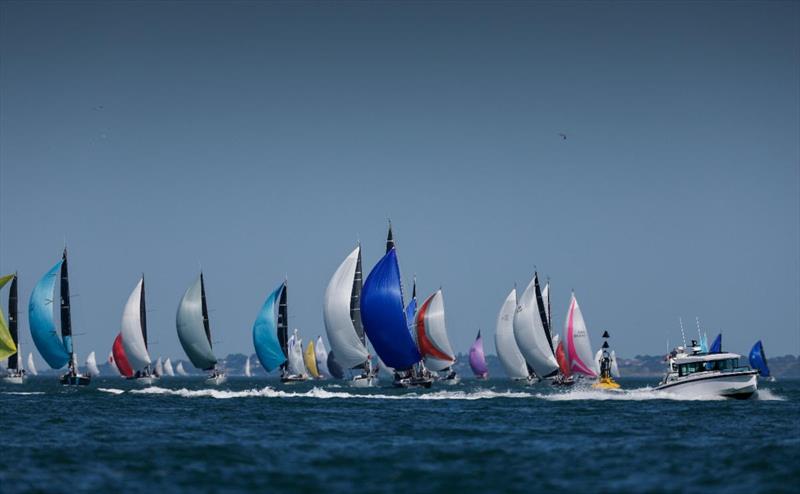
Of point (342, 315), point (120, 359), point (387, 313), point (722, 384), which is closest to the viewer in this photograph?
point (722, 384)

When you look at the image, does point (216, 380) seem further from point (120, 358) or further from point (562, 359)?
point (562, 359)

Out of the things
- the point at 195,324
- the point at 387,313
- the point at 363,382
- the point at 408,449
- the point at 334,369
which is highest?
the point at 195,324

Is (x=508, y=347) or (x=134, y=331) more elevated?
(x=134, y=331)

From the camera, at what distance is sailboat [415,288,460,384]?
109 metres

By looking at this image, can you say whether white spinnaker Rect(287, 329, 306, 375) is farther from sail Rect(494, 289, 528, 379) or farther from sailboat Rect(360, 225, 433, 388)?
sailboat Rect(360, 225, 433, 388)

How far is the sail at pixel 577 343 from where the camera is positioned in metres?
112

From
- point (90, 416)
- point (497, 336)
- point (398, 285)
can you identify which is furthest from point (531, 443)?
point (497, 336)

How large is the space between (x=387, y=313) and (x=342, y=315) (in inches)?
500

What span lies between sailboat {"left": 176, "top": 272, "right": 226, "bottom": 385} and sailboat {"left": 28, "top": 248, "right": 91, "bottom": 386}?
1359 centimetres

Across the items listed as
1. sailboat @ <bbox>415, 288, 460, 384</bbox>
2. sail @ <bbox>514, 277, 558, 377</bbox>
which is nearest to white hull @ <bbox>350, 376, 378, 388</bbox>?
sailboat @ <bbox>415, 288, 460, 384</bbox>

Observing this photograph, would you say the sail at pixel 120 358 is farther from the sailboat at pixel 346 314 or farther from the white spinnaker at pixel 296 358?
the sailboat at pixel 346 314


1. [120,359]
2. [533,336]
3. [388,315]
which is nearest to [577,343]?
[533,336]

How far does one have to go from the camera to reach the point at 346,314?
336 feet

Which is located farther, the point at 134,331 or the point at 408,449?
the point at 134,331
